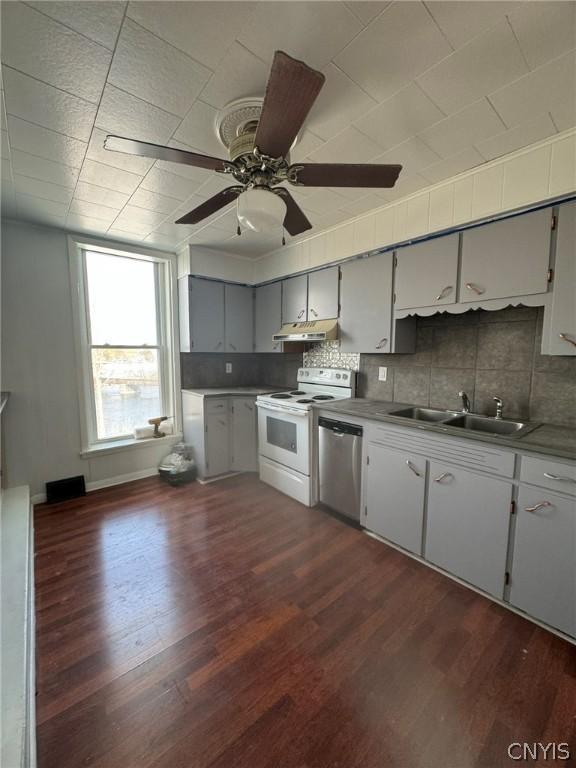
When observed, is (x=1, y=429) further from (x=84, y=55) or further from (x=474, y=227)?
(x=474, y=227)

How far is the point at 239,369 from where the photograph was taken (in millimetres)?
4117

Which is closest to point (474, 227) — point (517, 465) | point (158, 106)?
point (517, 465)

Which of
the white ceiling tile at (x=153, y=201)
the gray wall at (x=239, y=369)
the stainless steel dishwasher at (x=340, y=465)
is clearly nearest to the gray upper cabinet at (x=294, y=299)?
the gray wall at (x=239, y=369)

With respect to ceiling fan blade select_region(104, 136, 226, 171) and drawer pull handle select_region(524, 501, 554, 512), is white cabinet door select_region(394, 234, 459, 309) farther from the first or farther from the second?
ceiling fan blade select_region(104, 136, 226, 171)

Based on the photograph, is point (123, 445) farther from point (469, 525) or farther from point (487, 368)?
point (487, 368)

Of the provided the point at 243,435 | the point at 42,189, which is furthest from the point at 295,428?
the point at 42,189

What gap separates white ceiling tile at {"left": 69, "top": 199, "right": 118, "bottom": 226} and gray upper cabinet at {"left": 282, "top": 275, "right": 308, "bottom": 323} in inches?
66.9

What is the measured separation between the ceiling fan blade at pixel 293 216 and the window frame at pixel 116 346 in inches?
84.2

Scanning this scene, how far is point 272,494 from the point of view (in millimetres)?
3035

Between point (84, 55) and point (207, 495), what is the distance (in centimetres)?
302

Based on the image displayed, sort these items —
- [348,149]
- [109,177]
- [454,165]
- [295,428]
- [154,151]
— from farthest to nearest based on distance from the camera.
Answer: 1. [295,428]
2. [109,177]
3. [454,165]
4. [348,149]
5. [154,151]

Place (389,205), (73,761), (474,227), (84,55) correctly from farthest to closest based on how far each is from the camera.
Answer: (389,205) → (474,227) → (84,55) → (73,761)

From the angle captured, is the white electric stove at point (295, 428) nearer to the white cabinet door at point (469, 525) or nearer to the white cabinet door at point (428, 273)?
the white cabinet door at point (428, 273)

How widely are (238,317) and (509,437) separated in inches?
118
